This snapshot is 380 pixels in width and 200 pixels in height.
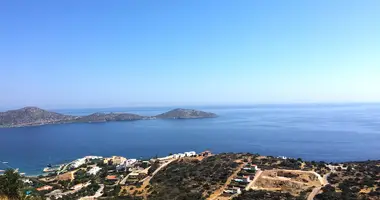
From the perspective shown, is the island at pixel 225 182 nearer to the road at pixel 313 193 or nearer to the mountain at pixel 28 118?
the road at pixel 313 193

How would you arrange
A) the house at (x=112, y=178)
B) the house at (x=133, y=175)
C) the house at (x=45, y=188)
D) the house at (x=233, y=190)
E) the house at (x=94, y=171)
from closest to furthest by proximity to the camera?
the house at (x=233, y=190) → the house at (x=45, y=188) → the house at (x=133, y=175) → the house at (x=112, y=178) → the house at (x=94, y=171)

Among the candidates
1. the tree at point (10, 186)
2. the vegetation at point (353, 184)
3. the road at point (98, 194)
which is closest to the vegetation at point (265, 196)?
the vegetation at point (353, 184)

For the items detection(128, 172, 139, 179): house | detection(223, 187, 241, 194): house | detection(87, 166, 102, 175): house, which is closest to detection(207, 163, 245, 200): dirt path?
detection(223, 187, 241, 194): house

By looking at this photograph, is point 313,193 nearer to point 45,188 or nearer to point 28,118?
point 45,188

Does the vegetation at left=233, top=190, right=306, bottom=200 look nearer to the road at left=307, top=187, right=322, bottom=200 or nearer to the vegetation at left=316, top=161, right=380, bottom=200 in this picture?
the road at left=307, top=187, right=322, bottom=200

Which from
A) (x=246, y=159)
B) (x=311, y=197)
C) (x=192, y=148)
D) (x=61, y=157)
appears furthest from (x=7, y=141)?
(x=311, y=197)

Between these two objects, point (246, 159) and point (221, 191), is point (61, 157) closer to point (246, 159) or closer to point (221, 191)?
point (246, 159)
